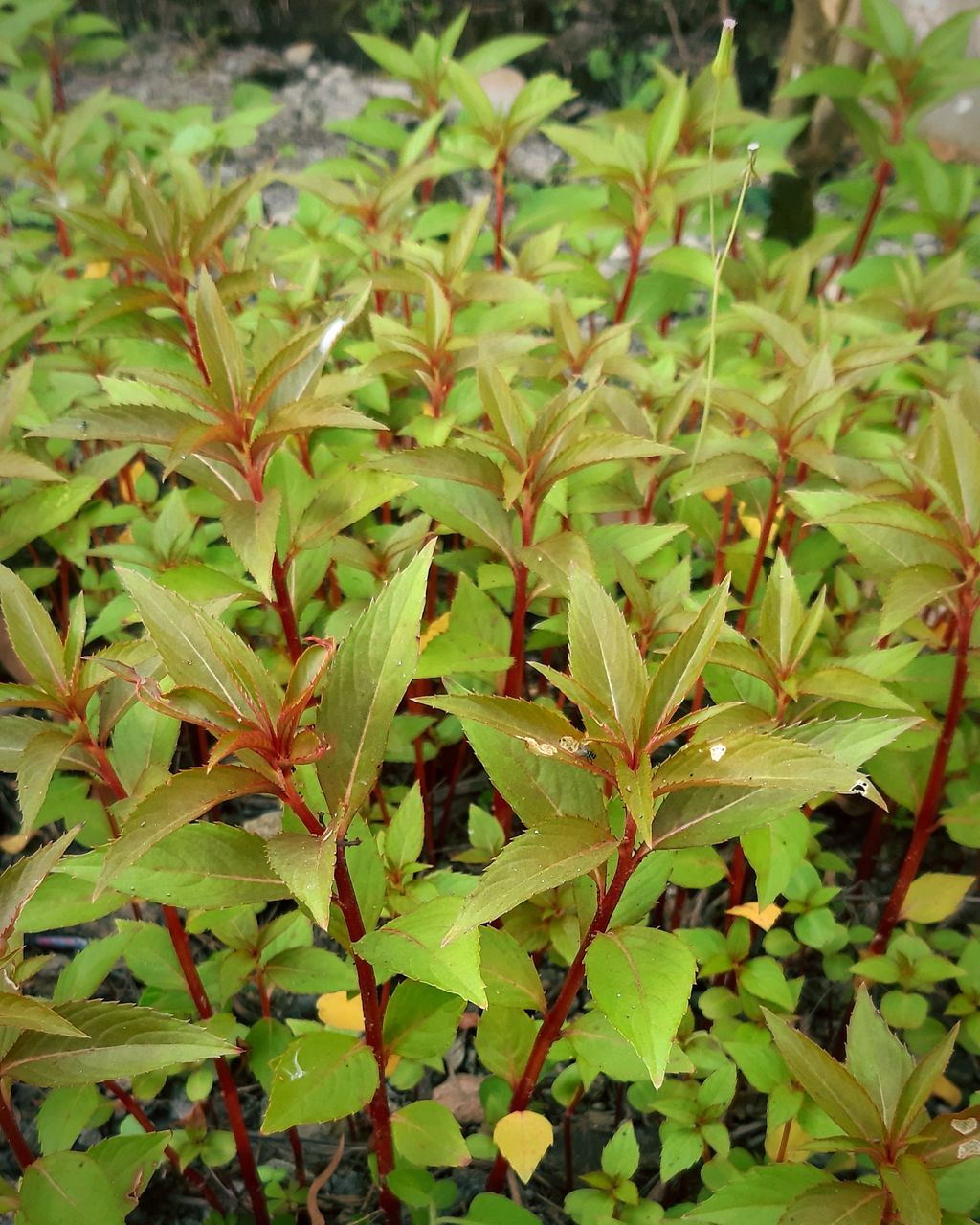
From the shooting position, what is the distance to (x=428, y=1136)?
3.84 ft

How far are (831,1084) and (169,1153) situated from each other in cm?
104

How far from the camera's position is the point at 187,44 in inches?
221

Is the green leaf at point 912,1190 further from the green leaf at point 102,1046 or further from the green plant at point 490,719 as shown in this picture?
the green leaf at point 102,1046

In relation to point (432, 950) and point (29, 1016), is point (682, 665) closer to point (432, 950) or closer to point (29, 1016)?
point (432, 950)

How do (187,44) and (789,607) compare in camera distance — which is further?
(187,44)

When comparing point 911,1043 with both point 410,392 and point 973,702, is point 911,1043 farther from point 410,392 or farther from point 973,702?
point 410,392

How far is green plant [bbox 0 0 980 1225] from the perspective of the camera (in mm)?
914

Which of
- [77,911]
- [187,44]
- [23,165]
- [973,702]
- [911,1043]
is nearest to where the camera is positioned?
[77,911]

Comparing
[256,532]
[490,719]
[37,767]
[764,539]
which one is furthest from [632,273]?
[37,767]

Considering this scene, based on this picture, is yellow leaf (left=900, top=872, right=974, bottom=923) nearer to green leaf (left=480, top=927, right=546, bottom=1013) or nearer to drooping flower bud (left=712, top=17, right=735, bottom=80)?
green leaf (left=480, top=927, right=546, bottom=1013)

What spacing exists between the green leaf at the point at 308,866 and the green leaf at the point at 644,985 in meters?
0.30

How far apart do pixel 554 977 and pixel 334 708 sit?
3.76 ft

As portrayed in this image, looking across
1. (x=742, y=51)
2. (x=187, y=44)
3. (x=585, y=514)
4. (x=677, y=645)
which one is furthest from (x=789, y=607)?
(x=187, y=44)

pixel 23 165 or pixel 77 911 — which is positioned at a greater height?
pixel 23 165
